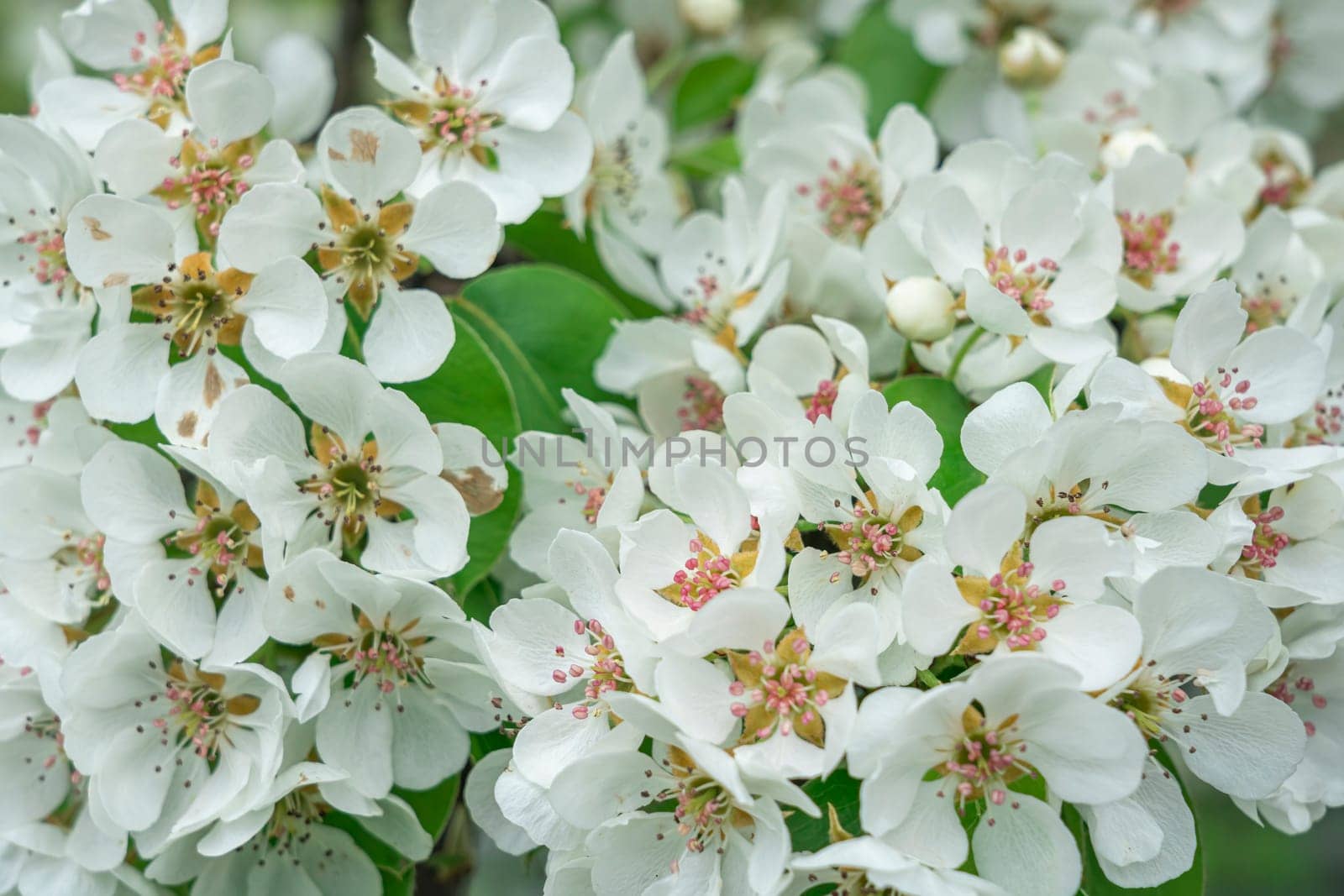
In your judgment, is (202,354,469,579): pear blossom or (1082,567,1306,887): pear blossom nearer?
(1082,567,1306,887): pear blossom

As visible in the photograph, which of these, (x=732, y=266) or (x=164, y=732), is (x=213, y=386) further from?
(x=732, y=266)

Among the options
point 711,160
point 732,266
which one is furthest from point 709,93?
point 732,266

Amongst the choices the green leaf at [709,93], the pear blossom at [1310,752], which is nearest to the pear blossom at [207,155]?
the green leaf at [709,93]

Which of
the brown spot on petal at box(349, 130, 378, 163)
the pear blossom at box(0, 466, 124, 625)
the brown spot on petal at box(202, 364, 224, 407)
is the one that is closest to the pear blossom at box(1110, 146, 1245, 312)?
the brown spot on petal at box(349, 130, 378, 163)

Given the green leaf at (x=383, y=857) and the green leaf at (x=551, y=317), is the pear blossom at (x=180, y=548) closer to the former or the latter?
the green leaf at (x=383, y=857)

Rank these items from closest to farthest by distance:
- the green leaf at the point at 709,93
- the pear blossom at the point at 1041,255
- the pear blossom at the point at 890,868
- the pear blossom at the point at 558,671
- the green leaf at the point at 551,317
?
the pear blossom at the point at 890,868 → the pear blossom at the point at 558,671 → the pear blossom at the point at 1041,255 → the green leaf at the point at 551,317 → the green leaf at the point at 709,93

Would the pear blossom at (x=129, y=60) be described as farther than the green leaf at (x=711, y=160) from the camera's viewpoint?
No

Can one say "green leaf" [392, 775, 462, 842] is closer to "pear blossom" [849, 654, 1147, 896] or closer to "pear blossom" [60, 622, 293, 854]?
"pear blossom" [60, 622, 293, 854]

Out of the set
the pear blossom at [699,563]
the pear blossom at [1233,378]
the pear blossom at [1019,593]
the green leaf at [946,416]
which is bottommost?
the pear blossom at [699,563]
